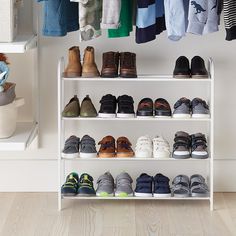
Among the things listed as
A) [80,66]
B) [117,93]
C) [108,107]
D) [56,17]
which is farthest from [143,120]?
[56,17]

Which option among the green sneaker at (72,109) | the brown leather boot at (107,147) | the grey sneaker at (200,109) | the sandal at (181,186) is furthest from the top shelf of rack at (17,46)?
the sandal at (181,186)

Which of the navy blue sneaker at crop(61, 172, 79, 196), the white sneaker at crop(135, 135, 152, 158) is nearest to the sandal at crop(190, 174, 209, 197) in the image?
the white sneaker at crop(135, 135, 152, 158)

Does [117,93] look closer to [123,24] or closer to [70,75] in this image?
[70,75]

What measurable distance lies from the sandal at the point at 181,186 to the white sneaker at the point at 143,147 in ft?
0.74

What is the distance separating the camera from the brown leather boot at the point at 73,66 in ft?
10.8

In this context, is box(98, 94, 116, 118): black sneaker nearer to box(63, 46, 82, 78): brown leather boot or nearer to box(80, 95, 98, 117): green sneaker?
box(80, 95, 98, 117): green sneaker

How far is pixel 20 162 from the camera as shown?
3.63m

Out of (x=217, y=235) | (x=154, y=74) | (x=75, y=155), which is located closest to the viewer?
(x=217, y=235)

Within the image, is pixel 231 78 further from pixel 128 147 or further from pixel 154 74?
pixel 128 147

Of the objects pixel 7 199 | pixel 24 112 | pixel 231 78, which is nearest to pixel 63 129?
pixel 24 112

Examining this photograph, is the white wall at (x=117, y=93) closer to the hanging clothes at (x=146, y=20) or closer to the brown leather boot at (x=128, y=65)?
the brown leather boot at (x=128, y=65)

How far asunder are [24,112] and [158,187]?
0.87 meters

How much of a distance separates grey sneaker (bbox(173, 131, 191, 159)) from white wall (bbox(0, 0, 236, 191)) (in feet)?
0.81

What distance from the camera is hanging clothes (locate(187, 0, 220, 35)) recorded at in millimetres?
2934
